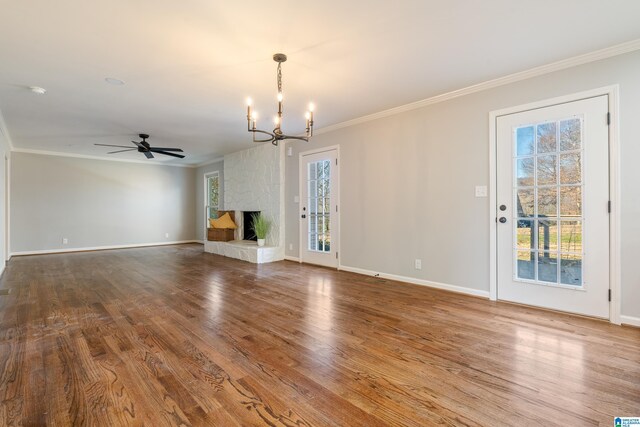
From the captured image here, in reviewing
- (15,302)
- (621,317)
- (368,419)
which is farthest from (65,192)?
(621,317)

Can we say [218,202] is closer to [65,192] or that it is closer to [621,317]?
[65,192]

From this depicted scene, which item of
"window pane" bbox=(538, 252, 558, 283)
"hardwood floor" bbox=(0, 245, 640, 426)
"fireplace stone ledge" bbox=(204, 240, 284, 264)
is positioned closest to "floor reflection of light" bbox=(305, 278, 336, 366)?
"hardwood floor" bbox=(0, 245, 640, 426)

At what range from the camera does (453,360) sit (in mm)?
2109

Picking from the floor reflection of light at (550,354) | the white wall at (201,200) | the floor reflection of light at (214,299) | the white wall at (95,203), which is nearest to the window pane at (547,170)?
the floor reflection of light at (550,354)

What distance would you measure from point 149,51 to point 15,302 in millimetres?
3264

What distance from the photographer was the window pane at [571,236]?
117 inches

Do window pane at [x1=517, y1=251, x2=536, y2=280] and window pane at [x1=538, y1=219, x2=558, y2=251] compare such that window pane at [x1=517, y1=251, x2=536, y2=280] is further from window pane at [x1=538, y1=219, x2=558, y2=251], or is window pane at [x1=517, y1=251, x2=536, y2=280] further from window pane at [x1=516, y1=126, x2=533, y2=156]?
window pane at [x1=516, y1=126, x2=533, y2=156]

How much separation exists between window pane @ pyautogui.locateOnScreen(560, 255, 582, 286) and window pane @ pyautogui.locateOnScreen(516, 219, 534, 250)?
12.5 inches

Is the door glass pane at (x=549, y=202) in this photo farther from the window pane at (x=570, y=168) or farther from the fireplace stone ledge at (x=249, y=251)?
the fireplace stone ledge at (x=249, y=251)

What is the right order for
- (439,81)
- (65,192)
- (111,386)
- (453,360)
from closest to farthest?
(111,386)
(453,360)
(439,81)
(65,192)

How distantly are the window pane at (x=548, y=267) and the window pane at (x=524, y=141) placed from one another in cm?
110

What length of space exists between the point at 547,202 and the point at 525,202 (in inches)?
7.7

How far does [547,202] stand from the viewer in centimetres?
314

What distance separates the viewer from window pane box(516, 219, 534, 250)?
10.7 feet
